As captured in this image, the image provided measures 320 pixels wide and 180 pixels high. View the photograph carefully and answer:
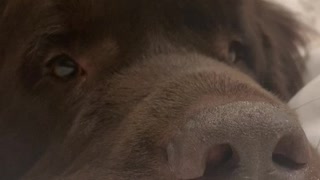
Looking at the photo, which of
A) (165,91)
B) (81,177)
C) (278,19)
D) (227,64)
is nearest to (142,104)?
(165,91)

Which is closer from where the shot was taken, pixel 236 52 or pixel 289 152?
pixel 289 152

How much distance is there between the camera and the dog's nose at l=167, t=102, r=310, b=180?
1020mm

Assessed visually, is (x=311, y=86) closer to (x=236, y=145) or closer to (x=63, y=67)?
(x=63, y=67)

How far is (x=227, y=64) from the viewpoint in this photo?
1.44 metres

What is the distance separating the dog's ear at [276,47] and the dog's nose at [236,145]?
55 centimetres

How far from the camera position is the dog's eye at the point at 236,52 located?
1544 millimetres

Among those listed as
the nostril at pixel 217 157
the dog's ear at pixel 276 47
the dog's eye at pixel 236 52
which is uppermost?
the dog's ear at pixel 276 47

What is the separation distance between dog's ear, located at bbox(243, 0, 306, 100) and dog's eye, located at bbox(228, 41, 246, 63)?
31 millimetres

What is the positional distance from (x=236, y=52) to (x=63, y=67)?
38 cm

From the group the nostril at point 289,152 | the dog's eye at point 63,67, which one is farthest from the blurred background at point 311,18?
the nostril at point 289,152

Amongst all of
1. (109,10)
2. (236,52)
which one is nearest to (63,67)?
(109,10)

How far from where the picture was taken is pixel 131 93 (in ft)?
4.20

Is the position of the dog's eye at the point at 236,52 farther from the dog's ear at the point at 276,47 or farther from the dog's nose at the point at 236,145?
the dog's nose at the point at 236,145

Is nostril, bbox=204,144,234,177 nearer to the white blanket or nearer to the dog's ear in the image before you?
the white blanket
